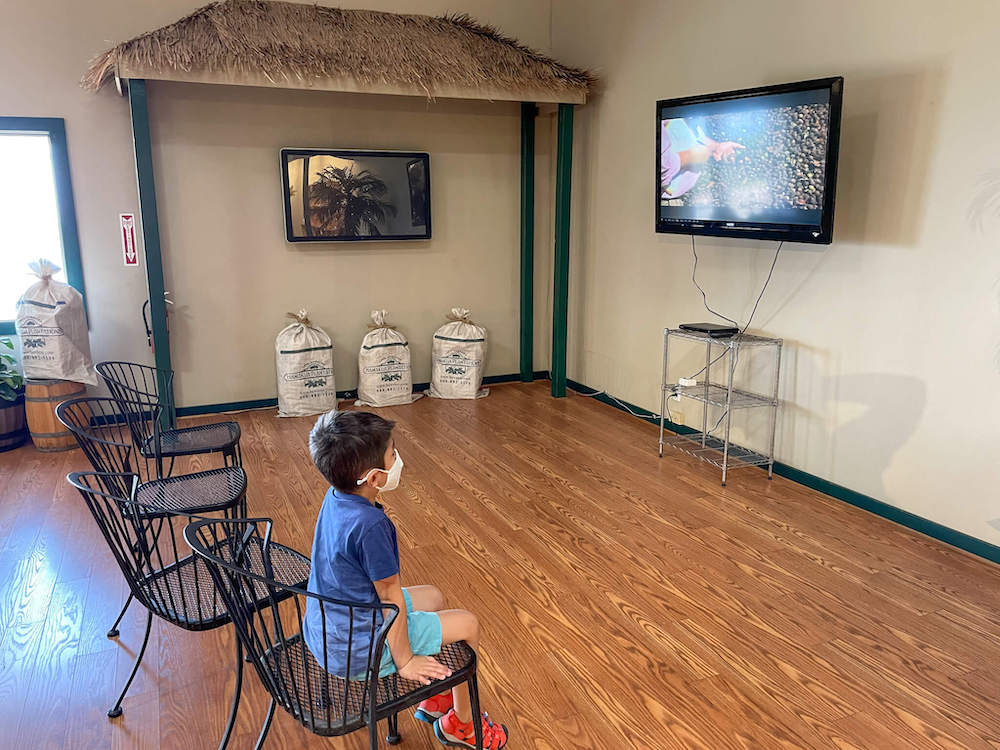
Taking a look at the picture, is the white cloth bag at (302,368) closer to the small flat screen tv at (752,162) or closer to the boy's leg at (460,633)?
the small flat screen tv at (752,162)

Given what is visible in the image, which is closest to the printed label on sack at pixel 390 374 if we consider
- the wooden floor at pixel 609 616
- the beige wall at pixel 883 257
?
the wooden floor at pixel 609 616

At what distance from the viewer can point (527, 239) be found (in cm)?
601

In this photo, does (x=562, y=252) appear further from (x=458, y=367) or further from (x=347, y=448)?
(x=347, y=448)

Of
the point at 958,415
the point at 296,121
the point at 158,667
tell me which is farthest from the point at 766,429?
the point at 296,121

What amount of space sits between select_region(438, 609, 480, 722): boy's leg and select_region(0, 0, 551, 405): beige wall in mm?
3928

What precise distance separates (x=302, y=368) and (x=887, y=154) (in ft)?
12.3

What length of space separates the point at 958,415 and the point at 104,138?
16.5ft

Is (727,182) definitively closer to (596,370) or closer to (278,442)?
(596,370)

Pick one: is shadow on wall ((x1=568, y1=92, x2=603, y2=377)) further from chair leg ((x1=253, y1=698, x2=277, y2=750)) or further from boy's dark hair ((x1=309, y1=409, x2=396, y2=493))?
chair leg ((x1=253, y1=698, x2=277, y2=750))

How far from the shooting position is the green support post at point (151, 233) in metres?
4.50

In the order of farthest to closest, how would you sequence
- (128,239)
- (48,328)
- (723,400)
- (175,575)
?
(128,239)
(48,328)
(723,400)
(175,575)

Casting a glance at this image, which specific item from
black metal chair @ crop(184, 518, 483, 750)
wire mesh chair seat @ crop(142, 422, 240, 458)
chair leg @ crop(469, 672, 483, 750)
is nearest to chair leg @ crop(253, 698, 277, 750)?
black metal chair @ crop(184, 518, 483, 750)

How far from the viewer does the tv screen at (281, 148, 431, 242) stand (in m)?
5.27

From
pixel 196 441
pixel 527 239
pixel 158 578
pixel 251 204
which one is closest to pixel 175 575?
pixel 158 578
